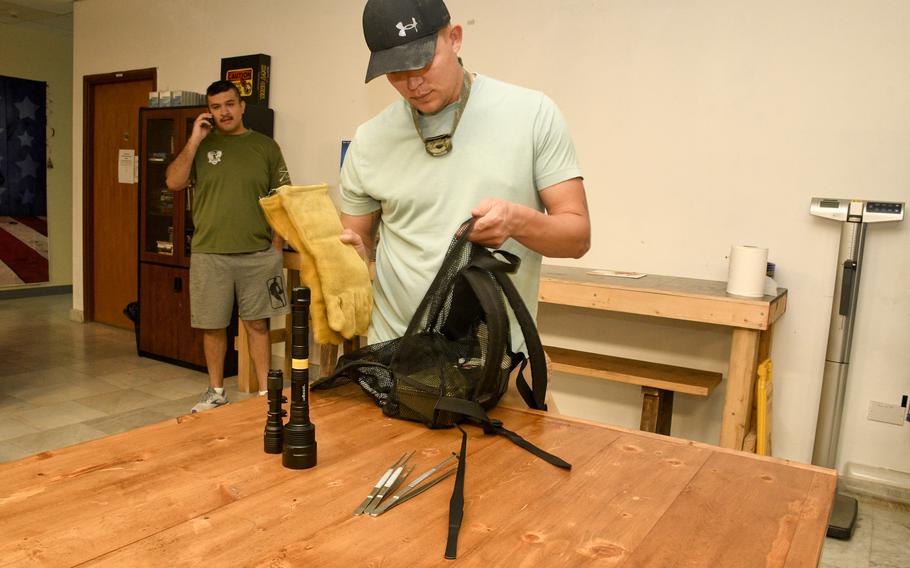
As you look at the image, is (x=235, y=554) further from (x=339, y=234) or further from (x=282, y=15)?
(x=282, y=15)

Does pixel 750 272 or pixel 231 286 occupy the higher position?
pixel 750 272

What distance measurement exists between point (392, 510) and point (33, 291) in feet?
25.4

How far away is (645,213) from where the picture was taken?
3.49 meters

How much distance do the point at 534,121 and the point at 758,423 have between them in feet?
6.53

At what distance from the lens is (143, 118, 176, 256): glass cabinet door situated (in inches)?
199

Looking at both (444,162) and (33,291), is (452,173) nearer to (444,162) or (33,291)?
(444,162)

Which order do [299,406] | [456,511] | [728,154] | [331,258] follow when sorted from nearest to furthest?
[456,511] < [299,406] < [331,258] < [728,154]

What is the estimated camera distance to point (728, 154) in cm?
327

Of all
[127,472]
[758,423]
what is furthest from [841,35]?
[127,472]

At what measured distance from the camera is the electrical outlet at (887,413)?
302 cm

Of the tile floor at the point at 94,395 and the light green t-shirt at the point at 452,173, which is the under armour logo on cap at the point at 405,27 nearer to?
the light green t-shirt at the point at 452,173

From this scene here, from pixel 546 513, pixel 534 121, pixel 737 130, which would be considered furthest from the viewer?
pixel 737 130

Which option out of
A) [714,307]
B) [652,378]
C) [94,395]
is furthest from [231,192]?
[714,307]

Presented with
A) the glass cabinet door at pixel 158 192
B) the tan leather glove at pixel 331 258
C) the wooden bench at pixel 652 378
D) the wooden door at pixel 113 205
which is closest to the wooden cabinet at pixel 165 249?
the glass cabinet door at pixel 158 192
